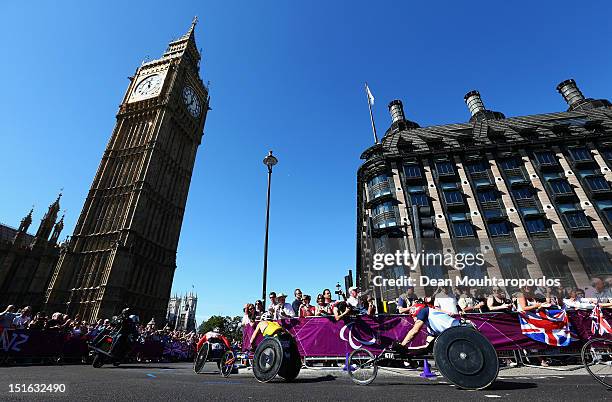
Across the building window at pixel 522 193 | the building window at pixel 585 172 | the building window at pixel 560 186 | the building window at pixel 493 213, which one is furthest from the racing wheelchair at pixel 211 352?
the building window at pixel 585 172

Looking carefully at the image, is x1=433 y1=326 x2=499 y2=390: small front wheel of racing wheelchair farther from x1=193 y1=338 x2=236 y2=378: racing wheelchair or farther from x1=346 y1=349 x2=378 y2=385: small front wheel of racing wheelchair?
x1=193 y1=338 x2=236 y2=378: racing wheelchair

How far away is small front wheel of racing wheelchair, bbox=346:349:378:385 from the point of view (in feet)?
17.8

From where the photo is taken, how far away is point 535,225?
33.6 m

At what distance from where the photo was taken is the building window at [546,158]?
37.7 meters

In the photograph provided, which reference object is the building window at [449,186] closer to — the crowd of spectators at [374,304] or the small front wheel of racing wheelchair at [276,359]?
the crowd of spectators at [374,304]

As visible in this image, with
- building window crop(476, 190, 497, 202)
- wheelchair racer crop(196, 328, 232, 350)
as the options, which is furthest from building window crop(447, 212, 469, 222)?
wheelchair racer crop(196, 328, 232, 350)

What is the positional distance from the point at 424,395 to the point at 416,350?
4.15 ft

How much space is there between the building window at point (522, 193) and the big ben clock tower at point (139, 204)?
164 feet

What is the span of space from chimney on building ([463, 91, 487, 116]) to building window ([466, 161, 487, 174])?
20544 mm

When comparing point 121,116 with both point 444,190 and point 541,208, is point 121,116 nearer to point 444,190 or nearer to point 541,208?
point 444,190

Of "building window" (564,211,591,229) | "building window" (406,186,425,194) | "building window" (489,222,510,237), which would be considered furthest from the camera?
"building window" (406,186,425,194)

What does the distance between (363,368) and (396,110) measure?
196 feet

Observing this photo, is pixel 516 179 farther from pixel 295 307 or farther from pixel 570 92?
pixel 295 307

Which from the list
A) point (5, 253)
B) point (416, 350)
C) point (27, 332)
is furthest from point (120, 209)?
point (416, 350)
